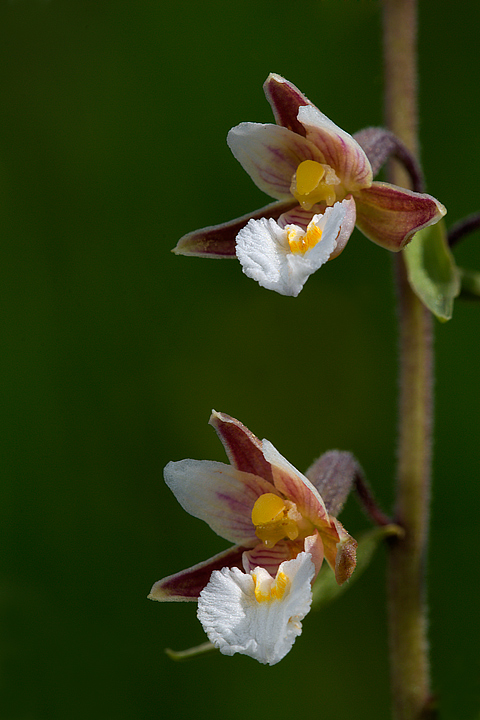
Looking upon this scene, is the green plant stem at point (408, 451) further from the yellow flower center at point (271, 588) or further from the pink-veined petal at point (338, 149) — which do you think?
the yellow flower center at point (271, 588)

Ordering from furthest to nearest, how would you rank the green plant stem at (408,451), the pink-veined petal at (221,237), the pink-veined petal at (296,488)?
the green plant stem at (408,451), the pink-veined petal at (221,237), the pink-veined petal at (296,488)

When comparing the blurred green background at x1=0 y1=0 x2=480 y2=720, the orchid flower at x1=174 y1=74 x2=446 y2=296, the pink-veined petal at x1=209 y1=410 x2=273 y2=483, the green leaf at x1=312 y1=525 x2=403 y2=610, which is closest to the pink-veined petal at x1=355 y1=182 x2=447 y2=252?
the orchid flower at x1=174 y1=74 x2=446 y2=296

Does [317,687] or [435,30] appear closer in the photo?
[317,687]

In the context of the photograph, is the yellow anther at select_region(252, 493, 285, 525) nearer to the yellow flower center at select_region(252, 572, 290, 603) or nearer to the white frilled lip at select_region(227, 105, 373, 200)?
the yellow flower center at select_region(252, 572, 290, 603)

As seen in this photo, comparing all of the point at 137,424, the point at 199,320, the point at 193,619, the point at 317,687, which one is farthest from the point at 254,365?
the point at 317,687

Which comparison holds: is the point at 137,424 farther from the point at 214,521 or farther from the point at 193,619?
the point at 214,521

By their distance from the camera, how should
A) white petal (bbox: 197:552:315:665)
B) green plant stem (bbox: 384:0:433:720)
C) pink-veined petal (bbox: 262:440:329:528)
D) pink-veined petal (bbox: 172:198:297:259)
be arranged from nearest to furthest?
1. white petal (bbox: 197:552:315:665)
2. pink-veined petal (bbox: 262:440:329:528)
3. pink-veined petal (bbox: 172:198:297:259)
4. green plant stem (bbox: 384:0:433:720)

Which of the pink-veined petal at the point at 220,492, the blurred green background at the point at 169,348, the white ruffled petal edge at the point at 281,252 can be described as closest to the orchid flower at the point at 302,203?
the white ruffled petal edge at the point at 281,252
